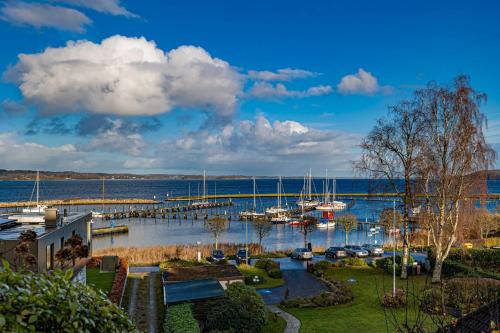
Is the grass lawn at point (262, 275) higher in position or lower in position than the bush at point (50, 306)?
lower

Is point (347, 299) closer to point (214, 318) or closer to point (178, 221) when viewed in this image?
point (214, 318)

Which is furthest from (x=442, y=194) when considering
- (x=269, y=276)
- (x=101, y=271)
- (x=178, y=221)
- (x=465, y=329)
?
(x=178, y=221)

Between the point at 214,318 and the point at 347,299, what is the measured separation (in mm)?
10585

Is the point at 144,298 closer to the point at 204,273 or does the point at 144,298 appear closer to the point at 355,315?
the point at 204,273

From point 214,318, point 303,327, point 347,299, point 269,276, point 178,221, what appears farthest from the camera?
point 178,221

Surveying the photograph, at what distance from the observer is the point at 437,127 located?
99.1 ft

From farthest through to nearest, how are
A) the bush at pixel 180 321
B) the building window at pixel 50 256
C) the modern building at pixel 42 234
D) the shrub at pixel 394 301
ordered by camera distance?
the shrub at pixel 394 301 → the building window at pixel 50 256 → the modern building at pixel 42 234 → the bush at pixel 180 321

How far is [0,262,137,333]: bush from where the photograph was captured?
4.25 m

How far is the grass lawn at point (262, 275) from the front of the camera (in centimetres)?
3263

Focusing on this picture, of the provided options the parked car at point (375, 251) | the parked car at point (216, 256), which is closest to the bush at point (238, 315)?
the parked car at point (216, 256)

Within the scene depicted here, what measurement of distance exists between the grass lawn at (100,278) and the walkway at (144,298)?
1.33 m

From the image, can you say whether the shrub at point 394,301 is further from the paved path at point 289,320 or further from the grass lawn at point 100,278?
the grass lawn at point 100,278

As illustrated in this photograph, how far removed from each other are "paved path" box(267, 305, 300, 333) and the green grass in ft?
0.82

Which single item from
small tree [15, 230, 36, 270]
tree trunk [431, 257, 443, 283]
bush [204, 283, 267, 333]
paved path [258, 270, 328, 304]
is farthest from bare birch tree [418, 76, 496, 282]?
small tree [15, 230, 36, 270]
